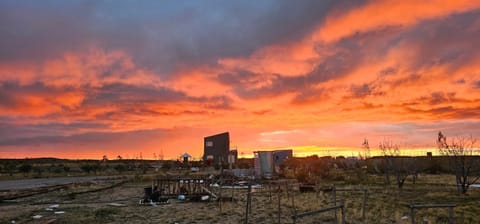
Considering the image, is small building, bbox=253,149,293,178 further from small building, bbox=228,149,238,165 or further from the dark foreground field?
the dark foreground field

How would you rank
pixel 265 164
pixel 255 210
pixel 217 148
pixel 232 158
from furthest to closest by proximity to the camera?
pixel 217 148
pixel 232 158
pixel 265 164
pixel 255 210

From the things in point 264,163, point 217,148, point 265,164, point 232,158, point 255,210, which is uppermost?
point 217,148

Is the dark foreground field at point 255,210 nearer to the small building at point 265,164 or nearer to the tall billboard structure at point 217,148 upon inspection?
the small building at point 265,164

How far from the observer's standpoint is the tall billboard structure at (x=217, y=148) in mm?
60384

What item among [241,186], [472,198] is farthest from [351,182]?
[472,198]

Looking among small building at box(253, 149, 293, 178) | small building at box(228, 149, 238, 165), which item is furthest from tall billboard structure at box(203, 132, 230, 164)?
small building at box(253, 149, 293, 178)

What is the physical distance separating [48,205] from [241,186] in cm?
1367

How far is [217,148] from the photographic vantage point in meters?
63.8

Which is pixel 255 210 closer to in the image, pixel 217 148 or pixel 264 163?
pixel 264 163

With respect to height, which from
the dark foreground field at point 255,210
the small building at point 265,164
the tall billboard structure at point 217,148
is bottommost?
the dark foreground field at point 255,210

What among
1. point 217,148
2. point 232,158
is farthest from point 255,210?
point 217,148

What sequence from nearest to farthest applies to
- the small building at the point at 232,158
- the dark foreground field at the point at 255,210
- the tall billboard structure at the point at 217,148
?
Result: the dark foreground field at the point at 255,210 → the small building at the point at 232,158 → the tall billboard structure at the point at 217,148

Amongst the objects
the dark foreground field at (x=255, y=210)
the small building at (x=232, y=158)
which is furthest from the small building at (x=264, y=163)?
the dark foreground field at (x=255, y=210)

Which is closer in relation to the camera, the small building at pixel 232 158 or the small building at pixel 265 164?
the small building at pixel 265 164
